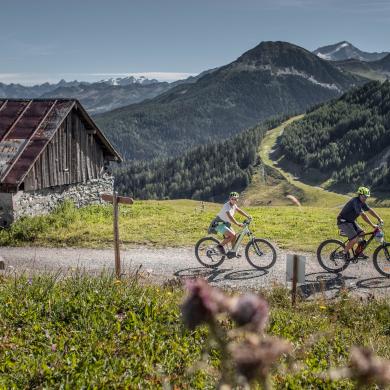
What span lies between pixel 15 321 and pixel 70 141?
808 inches

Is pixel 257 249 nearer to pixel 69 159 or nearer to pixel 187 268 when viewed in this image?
pixel 187 268

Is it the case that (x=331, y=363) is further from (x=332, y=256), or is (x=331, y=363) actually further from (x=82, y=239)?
(x=82, y=239)

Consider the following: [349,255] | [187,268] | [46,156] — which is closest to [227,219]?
Answer: [187,268]

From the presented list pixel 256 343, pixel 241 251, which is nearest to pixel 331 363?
pixel 256 343

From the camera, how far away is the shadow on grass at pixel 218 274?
1477cm

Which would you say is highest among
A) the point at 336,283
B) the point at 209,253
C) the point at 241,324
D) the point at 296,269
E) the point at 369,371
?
the point at 241,324

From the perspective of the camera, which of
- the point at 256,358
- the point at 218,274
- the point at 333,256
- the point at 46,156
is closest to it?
the point at 256,358

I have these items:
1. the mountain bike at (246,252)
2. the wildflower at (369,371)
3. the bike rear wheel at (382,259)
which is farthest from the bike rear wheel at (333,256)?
the wildflower at (369,371)

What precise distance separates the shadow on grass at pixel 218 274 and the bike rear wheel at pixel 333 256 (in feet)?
6.26

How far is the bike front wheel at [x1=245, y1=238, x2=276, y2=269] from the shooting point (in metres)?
15.5

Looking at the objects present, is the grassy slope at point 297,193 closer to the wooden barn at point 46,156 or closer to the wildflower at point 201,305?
the wooden barn at point 46,156

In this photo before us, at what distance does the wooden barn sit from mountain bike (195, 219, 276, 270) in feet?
34.8

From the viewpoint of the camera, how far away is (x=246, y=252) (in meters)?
15.5

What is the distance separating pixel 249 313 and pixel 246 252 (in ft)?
46.5
